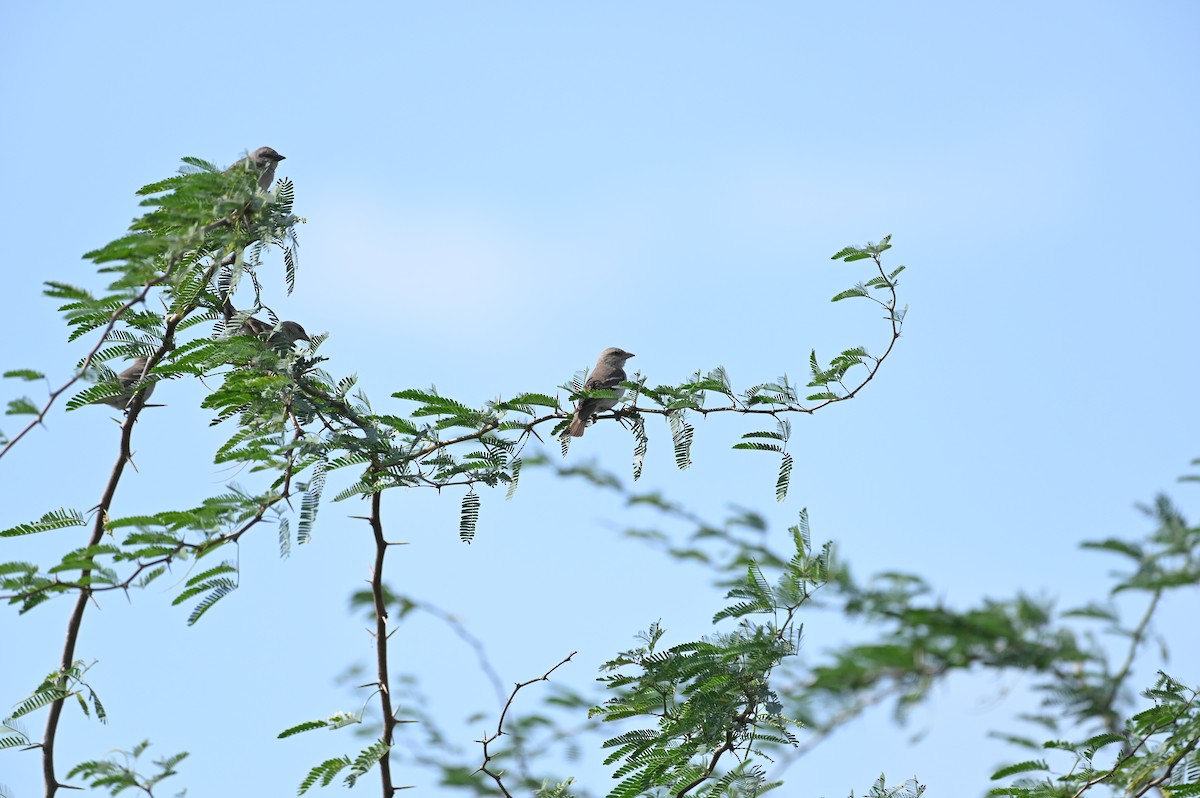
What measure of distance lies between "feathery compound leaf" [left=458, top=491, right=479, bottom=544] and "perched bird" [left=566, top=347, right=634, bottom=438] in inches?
31.5

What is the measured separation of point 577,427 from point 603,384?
103 inches

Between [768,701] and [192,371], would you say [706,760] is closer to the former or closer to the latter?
[768,701]

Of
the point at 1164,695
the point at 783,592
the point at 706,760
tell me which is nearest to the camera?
the point at 783,592

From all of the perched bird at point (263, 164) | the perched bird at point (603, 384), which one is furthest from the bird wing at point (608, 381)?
the perched bird at point (263, 164)

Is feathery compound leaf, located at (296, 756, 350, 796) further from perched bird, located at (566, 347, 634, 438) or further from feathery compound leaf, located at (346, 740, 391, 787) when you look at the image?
perched bird, located at (566, 347, 634, 438)

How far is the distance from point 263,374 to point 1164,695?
402cm

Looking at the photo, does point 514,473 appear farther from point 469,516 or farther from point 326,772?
point 326,772

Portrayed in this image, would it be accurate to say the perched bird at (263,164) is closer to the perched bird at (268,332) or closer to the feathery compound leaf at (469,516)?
the perched bird at (268,332)

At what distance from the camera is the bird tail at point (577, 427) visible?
6035 mm

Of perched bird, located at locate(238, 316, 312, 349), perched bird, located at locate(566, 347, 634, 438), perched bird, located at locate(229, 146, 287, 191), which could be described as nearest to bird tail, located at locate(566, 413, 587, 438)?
perched bird, located at locate(566, 347, 634, 438)

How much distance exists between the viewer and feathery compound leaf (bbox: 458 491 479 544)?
17.4 ft

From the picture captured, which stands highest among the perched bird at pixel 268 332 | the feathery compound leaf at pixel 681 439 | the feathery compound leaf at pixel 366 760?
the perched bird at pixel 268 332

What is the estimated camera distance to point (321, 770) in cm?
476

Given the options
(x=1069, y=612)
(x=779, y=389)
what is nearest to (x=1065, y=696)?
(x=1069, y=612)
